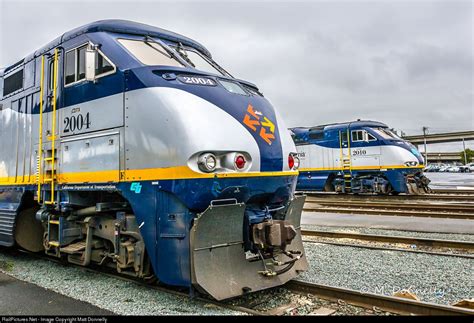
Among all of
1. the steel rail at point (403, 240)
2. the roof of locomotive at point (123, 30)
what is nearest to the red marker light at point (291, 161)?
the roof of locomotive at point (123, 30)

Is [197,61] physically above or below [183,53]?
below

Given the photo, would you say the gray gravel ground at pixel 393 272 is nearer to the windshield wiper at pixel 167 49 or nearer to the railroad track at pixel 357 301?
the railroad track at pixel 357 301

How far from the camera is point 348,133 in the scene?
1953cm

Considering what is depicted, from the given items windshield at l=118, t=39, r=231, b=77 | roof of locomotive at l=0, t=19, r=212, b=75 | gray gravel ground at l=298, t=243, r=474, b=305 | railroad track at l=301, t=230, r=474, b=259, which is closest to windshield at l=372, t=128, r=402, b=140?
railroad track at l=301, t=230, r=474, b=259

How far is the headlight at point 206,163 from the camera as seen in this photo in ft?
14.0

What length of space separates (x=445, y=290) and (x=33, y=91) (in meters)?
6.85

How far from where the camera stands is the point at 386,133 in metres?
19.0

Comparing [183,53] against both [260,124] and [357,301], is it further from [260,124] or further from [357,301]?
[357,301]

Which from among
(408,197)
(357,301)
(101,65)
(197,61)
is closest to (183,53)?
(197,61)

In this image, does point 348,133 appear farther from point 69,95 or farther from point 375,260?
point 69,95

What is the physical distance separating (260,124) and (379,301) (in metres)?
2.42

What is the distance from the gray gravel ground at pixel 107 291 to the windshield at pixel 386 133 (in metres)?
15.8

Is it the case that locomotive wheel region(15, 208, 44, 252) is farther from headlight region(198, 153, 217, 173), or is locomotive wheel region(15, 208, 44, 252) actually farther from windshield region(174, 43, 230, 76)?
headlight region(198, 153, 217, 173)

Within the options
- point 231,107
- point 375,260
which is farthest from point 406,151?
point 231,107
